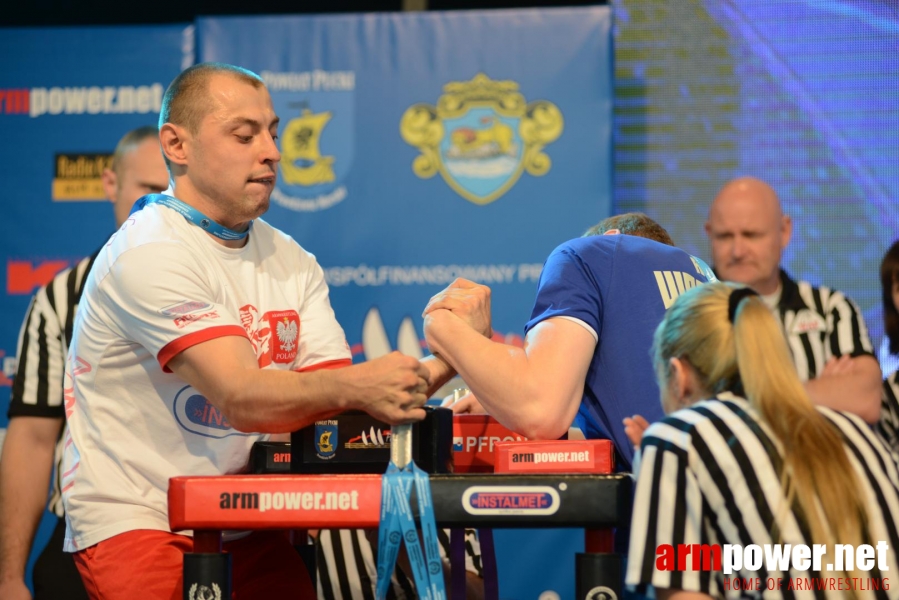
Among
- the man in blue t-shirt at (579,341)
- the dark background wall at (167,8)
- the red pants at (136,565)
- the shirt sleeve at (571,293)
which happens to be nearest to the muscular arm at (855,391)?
the man in blue t-shirt at (579,341)

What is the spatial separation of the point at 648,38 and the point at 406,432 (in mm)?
3132

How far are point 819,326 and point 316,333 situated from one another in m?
2.30

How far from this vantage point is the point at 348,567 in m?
2.99

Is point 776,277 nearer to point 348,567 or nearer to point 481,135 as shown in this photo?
point 481,135

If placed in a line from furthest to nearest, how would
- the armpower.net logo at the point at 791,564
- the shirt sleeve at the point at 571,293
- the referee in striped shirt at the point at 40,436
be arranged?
the referee in striped shirt at the point at 40,436 < the shirt sleeve at the point at 571,293 < the armpower.net logo at the point at 791,564

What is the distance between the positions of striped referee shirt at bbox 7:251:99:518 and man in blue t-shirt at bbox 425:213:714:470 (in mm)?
1704

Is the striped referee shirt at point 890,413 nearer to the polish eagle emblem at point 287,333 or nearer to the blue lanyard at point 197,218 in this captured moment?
the polish eagle emblem at point 287,333

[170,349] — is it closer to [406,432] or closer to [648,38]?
[406,432]

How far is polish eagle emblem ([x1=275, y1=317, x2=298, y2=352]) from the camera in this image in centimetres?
234

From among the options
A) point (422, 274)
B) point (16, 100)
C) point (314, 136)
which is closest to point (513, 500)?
point (422, 274)

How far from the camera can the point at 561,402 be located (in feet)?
6.95

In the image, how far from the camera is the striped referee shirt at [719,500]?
5.55 ft

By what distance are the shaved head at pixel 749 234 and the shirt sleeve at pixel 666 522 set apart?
99.8 inches

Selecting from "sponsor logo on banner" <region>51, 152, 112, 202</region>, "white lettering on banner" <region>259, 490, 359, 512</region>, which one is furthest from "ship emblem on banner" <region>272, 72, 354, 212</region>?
"white lettering on banner" <region>259, 490, 359, 512</region>
